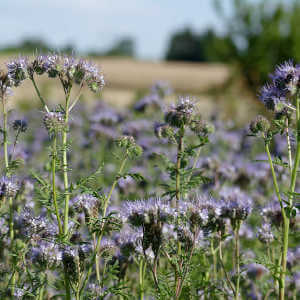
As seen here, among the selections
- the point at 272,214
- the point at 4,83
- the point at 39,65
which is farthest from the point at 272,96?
the point at 4,83

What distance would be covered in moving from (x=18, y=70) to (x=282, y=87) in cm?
154

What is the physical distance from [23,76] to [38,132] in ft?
22.1

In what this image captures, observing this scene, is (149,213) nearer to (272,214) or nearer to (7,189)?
(7,189)

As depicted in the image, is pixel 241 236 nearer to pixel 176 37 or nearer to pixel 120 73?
pixel 120 73

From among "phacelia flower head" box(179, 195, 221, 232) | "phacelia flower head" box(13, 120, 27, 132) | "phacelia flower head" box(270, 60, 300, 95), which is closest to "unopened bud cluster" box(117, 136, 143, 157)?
"phacelia flower head" box(179, 195, 221, 232)

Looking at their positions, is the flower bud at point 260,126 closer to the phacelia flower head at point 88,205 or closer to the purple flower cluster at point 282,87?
the purple flower cluster at point 282,87

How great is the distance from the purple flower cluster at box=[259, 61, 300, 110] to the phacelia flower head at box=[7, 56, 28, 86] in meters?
1.41

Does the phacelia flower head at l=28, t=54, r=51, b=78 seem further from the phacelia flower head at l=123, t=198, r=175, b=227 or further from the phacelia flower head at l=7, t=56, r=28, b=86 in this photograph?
the phacelia flower head at l=123, t=198, r=175, b=227

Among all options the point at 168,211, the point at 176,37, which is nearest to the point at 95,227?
the point at 168,211

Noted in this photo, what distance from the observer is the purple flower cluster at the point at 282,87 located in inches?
112

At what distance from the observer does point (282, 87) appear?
9.77ft

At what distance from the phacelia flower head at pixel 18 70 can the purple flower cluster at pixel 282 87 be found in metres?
1.41

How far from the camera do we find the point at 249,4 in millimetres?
23422

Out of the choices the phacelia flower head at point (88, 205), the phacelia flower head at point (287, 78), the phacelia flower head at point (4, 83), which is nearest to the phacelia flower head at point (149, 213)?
the phacelia flower head at point (88, 205)
